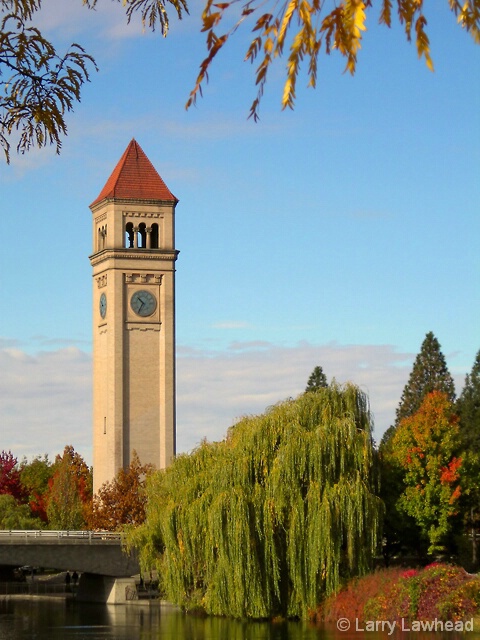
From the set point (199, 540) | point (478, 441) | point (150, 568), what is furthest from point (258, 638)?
point (478, 441)

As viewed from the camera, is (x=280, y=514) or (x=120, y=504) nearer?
(x=280, y=514)

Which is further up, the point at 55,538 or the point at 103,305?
the point at 103,305

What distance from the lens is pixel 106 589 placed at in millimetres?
57781

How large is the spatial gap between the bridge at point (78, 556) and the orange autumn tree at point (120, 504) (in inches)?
314

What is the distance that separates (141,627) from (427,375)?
3715 cm

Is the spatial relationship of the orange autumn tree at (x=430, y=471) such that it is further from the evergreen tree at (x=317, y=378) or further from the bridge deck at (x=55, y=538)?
the evergreen tree at (x=317, y=378)

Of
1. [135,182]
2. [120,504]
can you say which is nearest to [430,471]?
[120,504]

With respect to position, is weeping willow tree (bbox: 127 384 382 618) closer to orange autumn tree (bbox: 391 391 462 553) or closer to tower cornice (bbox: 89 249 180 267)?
orange autumn tree (bbox: 391 391 462 553)

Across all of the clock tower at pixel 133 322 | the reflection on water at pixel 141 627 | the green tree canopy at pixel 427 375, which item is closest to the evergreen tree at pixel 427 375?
the green tree canopy at pixel 427 375

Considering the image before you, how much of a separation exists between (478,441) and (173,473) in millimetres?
27715

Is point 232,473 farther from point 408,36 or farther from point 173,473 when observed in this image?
point 408,36

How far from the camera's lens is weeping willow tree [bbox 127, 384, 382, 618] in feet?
125

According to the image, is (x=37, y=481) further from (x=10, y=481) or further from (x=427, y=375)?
(x=427, y=375)

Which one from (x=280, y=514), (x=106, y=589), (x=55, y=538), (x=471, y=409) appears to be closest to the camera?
(x=280, y=514)
